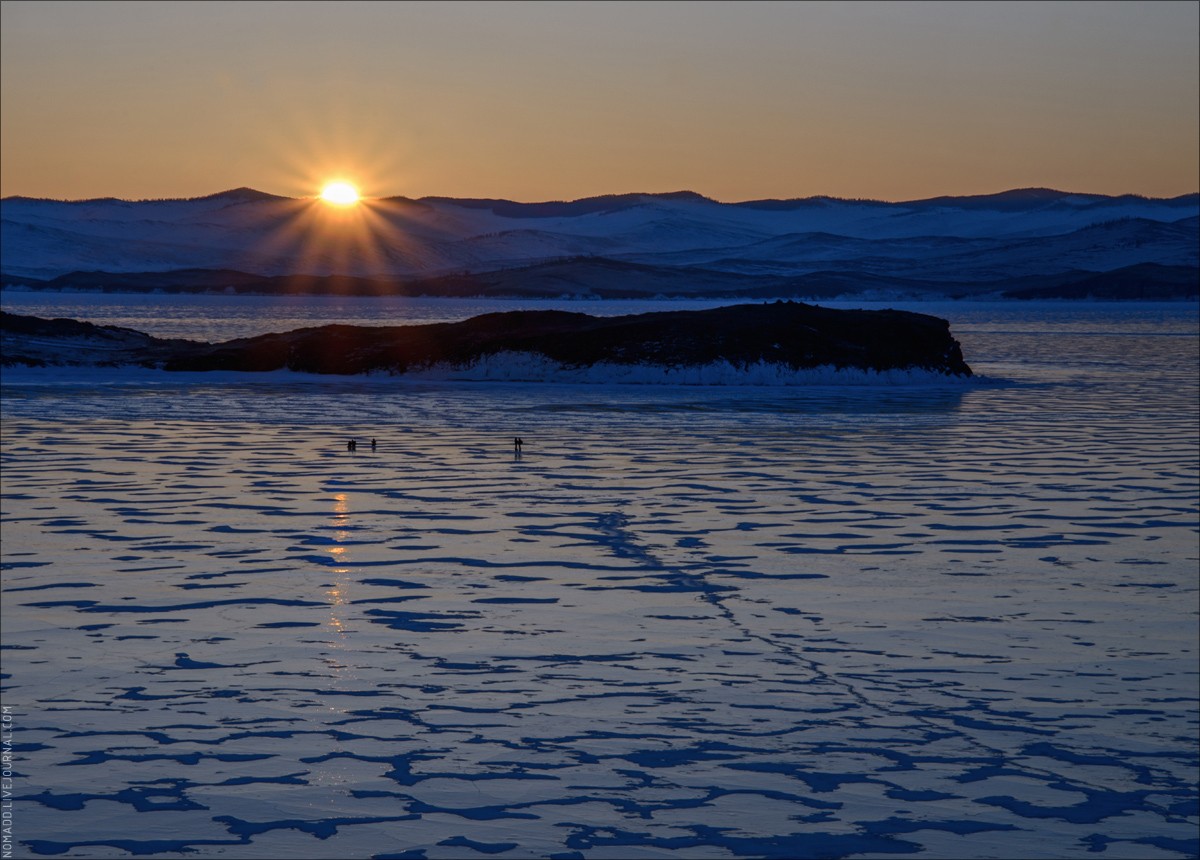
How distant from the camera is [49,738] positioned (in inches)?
338

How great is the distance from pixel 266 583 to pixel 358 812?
560 cm

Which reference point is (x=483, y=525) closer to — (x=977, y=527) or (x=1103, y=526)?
(x=977, y=527)

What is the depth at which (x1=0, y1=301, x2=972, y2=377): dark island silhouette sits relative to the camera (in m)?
44.3

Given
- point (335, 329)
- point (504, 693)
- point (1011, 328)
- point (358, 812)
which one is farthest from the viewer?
point (1011, 328)

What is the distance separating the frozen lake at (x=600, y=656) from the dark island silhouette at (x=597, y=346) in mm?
21636

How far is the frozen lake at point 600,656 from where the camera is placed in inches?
295

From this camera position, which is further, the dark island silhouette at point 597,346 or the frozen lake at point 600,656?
the dark island silhouette at point 597,346

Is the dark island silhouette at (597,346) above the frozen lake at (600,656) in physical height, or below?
above

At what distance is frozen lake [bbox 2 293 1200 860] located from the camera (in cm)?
749

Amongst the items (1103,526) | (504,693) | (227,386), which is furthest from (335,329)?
(504,693)

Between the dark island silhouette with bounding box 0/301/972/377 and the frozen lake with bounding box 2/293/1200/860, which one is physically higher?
the dark island silhouette with bounding box 0/301/972/377

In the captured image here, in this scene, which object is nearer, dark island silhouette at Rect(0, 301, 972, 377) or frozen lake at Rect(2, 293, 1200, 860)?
frozen lake at Rect(2, 293, 1200, 860)

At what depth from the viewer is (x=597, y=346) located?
149 feet

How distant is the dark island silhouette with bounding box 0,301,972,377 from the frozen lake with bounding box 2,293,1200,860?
2164cm
